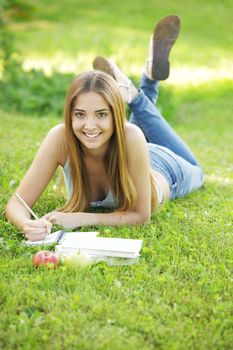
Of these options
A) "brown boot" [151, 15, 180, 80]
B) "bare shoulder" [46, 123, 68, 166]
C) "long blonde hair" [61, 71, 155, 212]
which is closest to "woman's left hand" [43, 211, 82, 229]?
"long blonde hair" [61, 71, 155, 212]

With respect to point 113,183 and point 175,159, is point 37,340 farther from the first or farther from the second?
point 175,159

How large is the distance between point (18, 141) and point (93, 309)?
3.61m

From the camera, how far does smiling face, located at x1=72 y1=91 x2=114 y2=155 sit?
376 centimetres

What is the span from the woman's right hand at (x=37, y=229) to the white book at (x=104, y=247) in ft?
0.59

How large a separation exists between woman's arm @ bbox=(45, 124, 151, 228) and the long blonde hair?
4 centimetres

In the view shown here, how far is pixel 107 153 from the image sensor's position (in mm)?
4047

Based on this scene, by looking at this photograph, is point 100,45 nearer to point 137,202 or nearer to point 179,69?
point 179,69

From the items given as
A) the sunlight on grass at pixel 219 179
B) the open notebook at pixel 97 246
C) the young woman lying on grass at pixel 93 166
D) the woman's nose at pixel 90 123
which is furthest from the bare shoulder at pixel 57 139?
the sunlight on grass at pixel 219 179

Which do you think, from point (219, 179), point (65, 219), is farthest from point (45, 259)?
point (219, 179)

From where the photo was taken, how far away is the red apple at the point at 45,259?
10.8 ft

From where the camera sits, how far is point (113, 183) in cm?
406

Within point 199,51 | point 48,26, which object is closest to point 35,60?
point 199,51

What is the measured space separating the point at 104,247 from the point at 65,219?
566 millimetres

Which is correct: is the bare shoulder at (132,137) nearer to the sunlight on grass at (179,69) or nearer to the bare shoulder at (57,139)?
the bare shoulder at (57,139)
